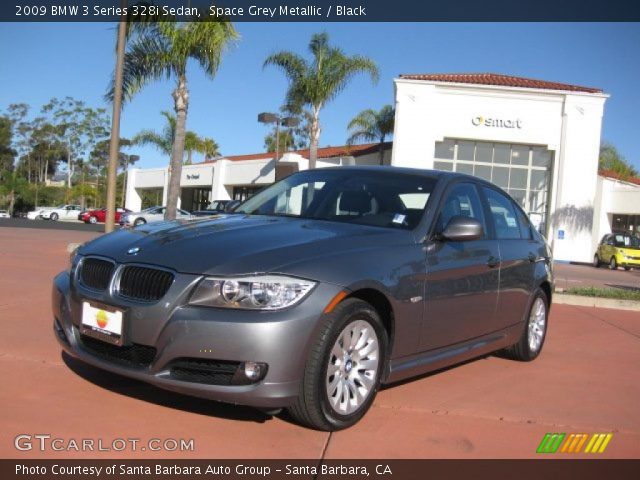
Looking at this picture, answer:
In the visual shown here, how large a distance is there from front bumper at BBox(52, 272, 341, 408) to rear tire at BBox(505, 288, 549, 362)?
3.08m

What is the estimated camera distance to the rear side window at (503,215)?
17.9ft

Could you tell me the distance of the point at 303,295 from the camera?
3408 mm

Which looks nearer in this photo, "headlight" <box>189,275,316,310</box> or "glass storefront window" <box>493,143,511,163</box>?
"headlight" <box>189,275,316,310</box>

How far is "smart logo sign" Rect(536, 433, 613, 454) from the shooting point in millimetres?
3807

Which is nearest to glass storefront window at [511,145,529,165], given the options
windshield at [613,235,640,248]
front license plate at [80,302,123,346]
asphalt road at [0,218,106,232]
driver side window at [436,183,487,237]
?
windshield at [613,235,640,248]

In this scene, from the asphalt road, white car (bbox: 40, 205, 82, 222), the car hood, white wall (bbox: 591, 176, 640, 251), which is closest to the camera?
the car hood

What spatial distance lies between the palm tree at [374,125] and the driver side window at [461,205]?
92.9ft

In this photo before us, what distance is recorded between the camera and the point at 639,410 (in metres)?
4.69

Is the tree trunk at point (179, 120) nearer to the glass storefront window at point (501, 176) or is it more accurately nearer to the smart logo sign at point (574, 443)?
the glass storefront window at point (501, 176)

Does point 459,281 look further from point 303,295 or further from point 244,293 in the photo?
point 244,293

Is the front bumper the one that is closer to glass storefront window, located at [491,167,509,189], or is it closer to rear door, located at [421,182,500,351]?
rear door, located at [421,182,500,351]

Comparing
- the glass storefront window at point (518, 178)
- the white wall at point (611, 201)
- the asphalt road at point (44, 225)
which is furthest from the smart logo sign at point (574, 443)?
the white wall at point (611, 201)

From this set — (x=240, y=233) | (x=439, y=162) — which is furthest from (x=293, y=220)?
(x=439, y=162)

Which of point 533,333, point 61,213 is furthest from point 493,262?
point 61,213
